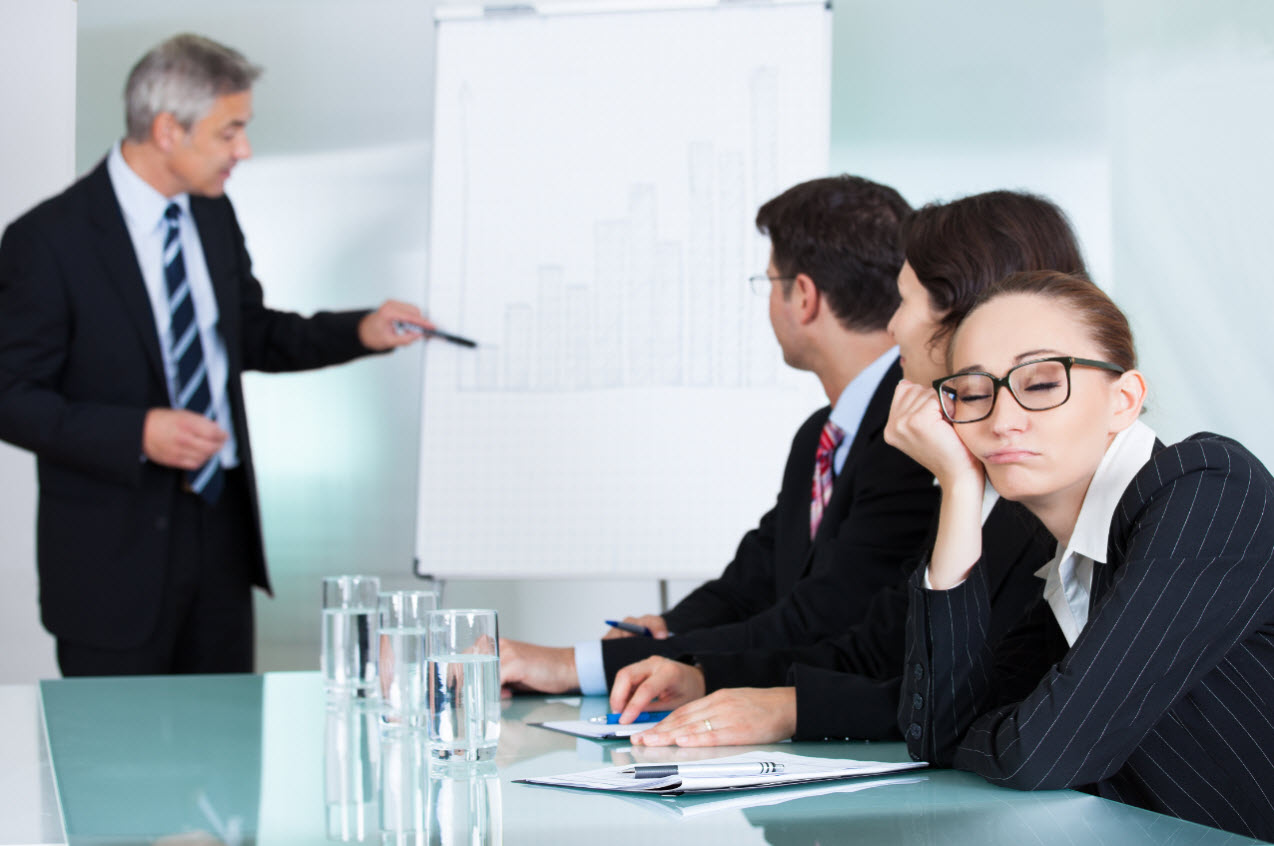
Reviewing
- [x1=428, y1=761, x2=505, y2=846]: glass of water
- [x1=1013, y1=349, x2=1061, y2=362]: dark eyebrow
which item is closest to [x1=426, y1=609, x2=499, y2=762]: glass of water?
[x1=428, y1=761, x2=505, y2=846]: glass of water

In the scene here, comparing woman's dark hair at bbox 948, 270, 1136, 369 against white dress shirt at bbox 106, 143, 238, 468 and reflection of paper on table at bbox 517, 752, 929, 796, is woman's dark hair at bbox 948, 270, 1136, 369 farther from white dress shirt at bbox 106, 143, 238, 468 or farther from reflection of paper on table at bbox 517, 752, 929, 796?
white dress shirt at bbox 106, 143, 238, 468

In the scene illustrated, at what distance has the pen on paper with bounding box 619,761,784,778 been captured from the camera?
104 cm

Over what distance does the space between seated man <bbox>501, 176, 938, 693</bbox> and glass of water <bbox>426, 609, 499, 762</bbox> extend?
1.65 ft

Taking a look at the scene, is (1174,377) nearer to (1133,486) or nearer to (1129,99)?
(1129,99)

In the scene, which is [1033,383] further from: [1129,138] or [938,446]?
[1129,138]

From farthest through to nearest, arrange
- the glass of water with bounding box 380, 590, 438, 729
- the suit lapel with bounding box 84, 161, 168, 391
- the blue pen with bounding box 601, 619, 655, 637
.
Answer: the suit lapel with bounding box 84, 161, 168, 391, the blue pen with bounding box 601, 619, 655, 637, the glass of water with bounding box 380, 590, 438, 729

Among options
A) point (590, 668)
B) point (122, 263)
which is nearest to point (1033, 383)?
point (590, 668)

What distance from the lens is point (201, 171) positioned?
2891mm

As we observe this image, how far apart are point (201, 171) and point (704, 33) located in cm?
127

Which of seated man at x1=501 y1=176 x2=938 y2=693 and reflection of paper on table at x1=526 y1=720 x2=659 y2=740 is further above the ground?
seated man at x1=501 y1=176 x2=938 y2=693

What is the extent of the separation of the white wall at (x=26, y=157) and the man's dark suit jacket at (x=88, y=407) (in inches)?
46.2

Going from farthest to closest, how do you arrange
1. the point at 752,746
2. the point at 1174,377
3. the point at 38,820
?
the point at 1174,377 < the point at 752,746 < the point at 38,820

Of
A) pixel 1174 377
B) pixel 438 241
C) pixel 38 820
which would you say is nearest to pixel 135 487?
pixel 438 241

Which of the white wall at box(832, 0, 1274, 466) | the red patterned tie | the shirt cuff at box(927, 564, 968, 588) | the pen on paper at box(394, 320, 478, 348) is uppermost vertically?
the white wall at box(832, 0, 1274, 466)
